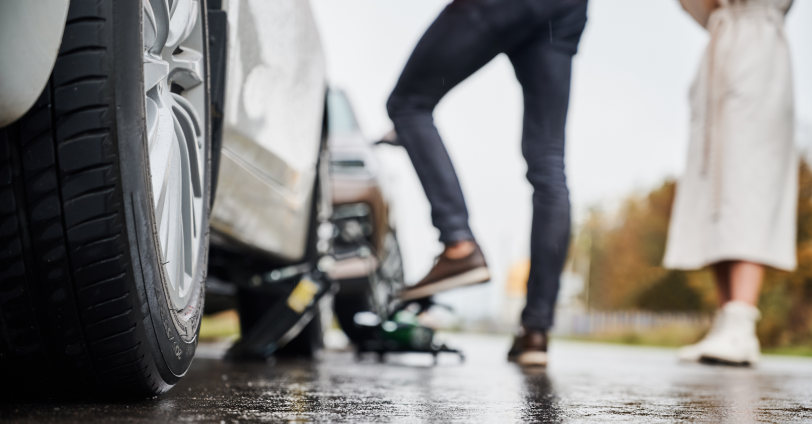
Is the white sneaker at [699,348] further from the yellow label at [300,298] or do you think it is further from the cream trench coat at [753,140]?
the yellow label at [300,298]

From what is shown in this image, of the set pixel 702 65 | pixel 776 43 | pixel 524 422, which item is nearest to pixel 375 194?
pixel 702 65

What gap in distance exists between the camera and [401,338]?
10.7ft

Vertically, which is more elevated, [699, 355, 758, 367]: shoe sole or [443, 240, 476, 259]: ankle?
[443, 240, 476, 259]: ankle

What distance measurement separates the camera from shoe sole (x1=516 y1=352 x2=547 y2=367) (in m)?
2.70

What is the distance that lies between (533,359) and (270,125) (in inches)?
55.6

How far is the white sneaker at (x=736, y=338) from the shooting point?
3.25 meters

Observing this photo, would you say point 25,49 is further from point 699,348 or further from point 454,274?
point 699,348

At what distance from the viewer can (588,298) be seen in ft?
118

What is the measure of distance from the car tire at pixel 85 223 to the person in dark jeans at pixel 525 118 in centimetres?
140

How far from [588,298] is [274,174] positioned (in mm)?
35562

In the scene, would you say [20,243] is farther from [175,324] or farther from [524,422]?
[524,422]

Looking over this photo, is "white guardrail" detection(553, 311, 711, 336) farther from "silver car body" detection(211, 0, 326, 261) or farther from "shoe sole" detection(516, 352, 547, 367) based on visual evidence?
"silver car body" detection(211, 0, 326, 261)

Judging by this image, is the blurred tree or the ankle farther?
the blurred tree

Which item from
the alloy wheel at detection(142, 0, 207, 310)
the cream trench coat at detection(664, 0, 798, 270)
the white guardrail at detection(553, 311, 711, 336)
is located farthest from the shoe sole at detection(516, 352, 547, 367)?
the white guardrail at detection(553, 311, 711, 336)
